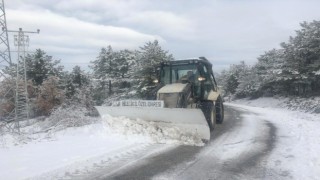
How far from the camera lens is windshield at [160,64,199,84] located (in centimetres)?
1284

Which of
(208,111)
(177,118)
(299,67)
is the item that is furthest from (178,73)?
(299,67)

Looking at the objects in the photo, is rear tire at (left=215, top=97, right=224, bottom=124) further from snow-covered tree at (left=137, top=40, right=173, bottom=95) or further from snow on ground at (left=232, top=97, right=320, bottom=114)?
snow-covered tree at (left=137, top=40, right=173, bottom=95)

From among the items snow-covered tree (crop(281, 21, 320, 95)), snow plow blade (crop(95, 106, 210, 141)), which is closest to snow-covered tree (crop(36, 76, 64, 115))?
snow-covered tree (crop(281, 21, 320, 95))

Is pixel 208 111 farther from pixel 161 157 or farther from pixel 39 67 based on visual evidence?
pixel 39 67

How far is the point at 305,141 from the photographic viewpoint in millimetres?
10836

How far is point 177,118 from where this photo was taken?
35.5 ft

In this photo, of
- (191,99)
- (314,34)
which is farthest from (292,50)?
(191,99)

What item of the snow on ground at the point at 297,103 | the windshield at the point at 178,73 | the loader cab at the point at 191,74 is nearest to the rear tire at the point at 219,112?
the loader cab at the point at 191,74

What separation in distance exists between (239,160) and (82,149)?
3.89m

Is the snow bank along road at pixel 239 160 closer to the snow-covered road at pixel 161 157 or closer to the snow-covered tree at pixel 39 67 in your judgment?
the snow-covered road at pixel 161 157

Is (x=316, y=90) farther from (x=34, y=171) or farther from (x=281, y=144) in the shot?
(x=34, y=171)

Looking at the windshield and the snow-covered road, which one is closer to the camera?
the snow-covered road

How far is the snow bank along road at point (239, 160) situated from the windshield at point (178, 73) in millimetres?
2107

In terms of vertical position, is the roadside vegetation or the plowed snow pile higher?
the roadside vegetation
